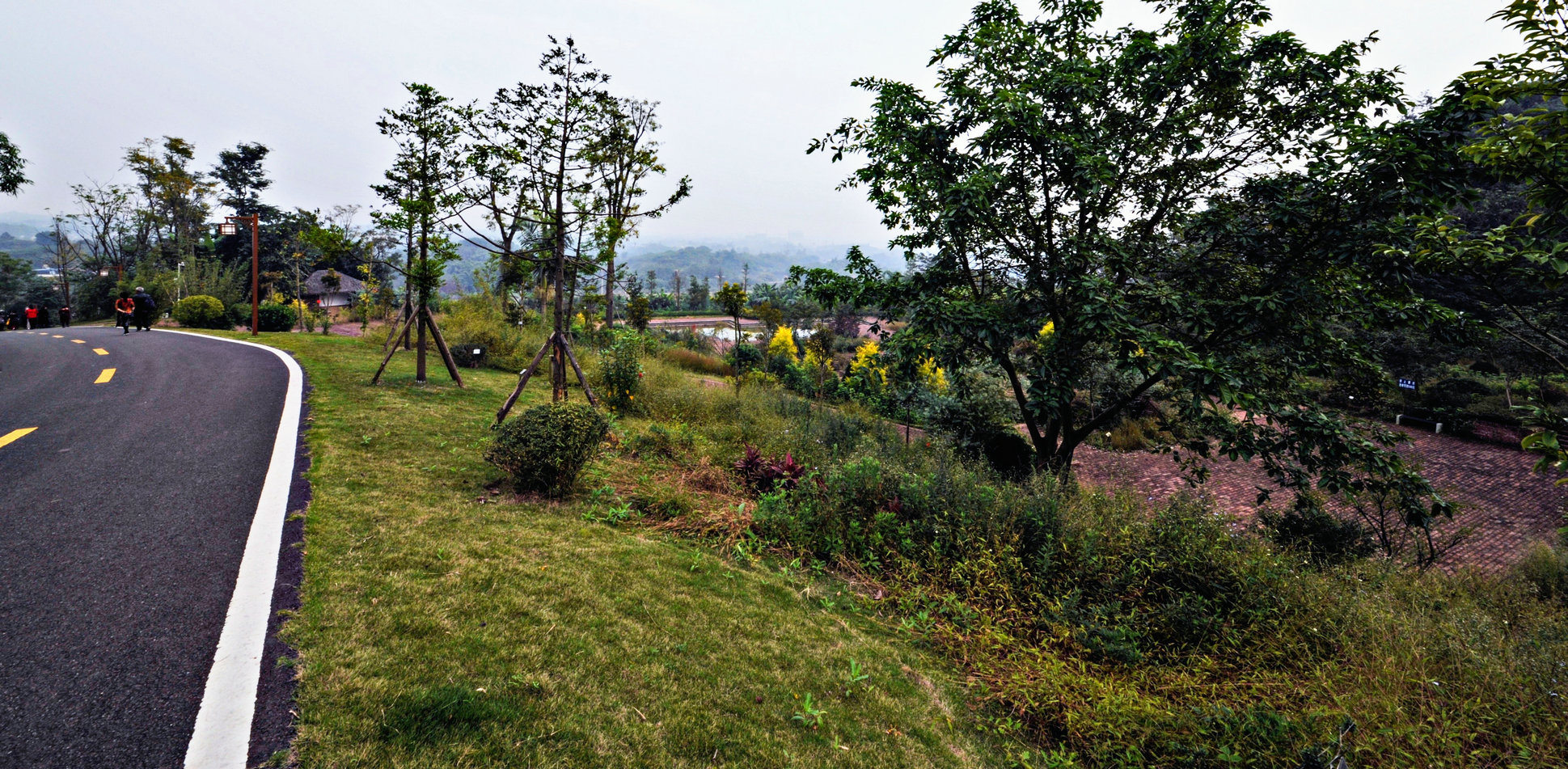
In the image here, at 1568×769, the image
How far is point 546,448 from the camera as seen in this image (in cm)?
524

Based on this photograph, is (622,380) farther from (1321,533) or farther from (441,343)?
(1321,533)

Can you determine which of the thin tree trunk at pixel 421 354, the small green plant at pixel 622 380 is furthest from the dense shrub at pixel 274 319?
the small green plant at pixel 622 380

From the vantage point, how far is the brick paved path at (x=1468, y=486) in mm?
8258

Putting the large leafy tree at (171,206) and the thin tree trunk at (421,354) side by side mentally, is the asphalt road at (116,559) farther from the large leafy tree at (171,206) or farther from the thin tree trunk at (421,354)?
the large leafy tree at (171,206)

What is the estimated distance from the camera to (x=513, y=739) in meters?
2.33

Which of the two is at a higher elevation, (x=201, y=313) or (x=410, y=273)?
(x=410, y=273)

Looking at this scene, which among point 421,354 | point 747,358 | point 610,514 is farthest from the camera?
point 747,358

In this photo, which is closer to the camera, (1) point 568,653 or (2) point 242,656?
(2) point 242,656

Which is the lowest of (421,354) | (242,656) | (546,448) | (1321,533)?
(1321,533)

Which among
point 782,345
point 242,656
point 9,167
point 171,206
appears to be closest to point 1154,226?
point 242,656

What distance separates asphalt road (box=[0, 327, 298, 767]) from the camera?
7.24 ft

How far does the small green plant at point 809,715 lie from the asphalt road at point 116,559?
249cm

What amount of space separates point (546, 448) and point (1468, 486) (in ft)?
58.3

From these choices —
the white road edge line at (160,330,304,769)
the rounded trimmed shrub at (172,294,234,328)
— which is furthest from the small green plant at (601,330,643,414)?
the rounded trimmed shrub at (172,294,234,328)
